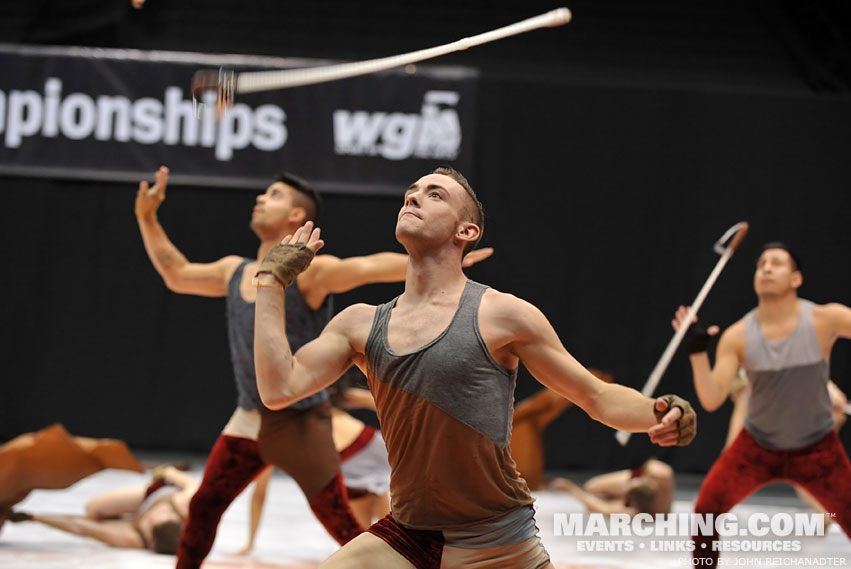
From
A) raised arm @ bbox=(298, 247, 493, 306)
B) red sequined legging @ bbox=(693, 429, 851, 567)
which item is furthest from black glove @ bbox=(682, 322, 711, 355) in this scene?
raised arm @ bbox=(298, 247, 493, 306)

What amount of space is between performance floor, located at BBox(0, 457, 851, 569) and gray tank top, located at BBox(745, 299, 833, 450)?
45.8 inches

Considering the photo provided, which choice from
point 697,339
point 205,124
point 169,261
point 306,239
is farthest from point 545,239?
point 306,239

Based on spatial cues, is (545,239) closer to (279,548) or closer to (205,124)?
(205,124)

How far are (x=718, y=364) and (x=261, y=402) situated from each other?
2115 millimetres

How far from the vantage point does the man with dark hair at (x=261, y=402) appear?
3.90 meters

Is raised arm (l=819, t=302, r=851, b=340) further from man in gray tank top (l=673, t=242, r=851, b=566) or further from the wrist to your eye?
the wrist

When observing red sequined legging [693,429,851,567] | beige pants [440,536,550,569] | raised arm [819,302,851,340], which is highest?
raised arm [819,302,851,340]

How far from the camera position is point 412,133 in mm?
8312

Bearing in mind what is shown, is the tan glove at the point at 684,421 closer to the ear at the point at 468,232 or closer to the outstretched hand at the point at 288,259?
the ear at the point at 468,232

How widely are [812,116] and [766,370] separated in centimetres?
491

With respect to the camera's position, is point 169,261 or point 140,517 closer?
→ point 169,261

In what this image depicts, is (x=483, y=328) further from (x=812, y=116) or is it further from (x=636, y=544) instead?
(x=812, y=116)

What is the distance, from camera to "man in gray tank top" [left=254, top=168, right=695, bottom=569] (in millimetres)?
2492

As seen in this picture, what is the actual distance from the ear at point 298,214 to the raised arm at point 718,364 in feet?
5.42
